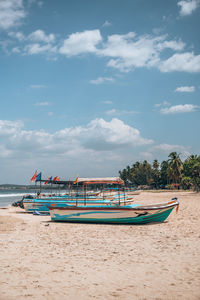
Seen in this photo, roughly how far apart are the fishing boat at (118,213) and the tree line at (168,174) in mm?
41546

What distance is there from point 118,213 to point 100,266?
9.07 m

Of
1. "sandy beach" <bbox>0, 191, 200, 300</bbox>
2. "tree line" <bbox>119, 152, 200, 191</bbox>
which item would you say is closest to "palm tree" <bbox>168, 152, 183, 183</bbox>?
"tree line" <bbox>119, 152, 200, 191</bbox>

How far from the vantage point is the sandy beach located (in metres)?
5.96

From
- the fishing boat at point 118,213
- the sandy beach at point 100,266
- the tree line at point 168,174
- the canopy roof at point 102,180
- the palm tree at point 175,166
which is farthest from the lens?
the palm tree at point 175,166

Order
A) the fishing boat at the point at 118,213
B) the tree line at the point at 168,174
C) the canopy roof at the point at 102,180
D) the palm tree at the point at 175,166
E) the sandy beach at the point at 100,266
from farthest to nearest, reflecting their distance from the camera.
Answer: the palm tree at the point at 175,166 < the tree line at the point at 168,174 < the canopy roof at the point at 102,180 < the fishing boat at the point at 118,213 < the sandy beach at the point at 100,266

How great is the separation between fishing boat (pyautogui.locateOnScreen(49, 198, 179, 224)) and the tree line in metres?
41.5

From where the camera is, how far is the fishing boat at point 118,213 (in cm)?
1645

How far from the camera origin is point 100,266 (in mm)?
7844

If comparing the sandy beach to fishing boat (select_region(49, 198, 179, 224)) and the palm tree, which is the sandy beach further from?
the palm tree

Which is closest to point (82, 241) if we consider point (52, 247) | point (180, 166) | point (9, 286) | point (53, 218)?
point (52, 247)

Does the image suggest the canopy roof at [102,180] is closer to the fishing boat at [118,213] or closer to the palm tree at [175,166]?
the fishing boat at [118,213]

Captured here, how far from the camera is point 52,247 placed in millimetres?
10383

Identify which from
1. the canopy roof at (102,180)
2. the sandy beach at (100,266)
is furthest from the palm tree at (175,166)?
the sandy beach at (100,266)

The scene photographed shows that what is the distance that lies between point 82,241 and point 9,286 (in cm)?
564
